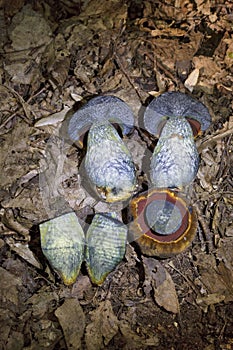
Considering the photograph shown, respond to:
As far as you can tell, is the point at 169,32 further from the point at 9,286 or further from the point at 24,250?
the point at 9,286

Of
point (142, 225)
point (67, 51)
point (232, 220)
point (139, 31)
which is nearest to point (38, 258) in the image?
point (142, 225)

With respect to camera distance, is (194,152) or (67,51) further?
(67,51)

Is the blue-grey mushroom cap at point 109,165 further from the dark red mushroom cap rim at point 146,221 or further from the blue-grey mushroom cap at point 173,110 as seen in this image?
the blue-grey mushroom cap at point 173,110

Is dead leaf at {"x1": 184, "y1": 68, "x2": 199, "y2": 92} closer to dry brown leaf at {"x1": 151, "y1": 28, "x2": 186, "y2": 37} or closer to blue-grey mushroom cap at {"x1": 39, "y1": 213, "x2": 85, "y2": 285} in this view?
dry brown leaf at {"x1": 151, "y1": 28, "x2": 186, "y2": 37}

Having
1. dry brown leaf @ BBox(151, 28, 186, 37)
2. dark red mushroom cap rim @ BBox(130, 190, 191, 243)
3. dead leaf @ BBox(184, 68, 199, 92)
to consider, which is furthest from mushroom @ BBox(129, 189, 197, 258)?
dry brown leaf @ BBox(151, 28, 186, 37)

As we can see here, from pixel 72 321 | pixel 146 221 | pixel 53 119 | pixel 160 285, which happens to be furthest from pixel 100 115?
pixel 72 321

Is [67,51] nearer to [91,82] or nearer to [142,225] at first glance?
[91,82]
